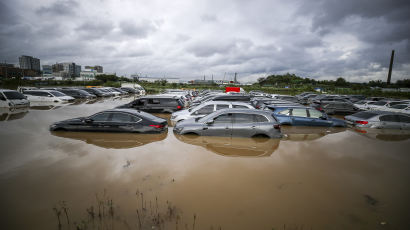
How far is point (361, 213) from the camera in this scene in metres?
3.19

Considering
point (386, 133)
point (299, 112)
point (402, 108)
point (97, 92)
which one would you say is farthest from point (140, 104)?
point (402, 108)

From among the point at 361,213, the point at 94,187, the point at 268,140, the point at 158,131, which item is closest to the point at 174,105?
the point at 158,131

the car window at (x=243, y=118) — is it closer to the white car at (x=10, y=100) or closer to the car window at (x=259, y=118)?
the car window at (x=259, y=118)

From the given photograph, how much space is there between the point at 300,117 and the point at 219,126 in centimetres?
524

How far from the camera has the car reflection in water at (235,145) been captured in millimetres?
5895

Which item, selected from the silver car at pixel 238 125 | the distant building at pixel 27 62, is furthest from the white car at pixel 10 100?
the distant building at pixel 27 62

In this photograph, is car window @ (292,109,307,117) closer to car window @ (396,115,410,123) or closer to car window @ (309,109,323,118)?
car window @ (309,109,323,118)

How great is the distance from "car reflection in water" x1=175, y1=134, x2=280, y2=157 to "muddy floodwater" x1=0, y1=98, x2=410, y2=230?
4cm

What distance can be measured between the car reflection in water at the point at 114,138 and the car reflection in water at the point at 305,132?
19.3 feet

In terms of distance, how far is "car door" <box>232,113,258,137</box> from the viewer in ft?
22.1

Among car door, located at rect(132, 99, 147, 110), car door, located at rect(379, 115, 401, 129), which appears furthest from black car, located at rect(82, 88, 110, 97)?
car door, located at rect(379, 115, 401, 129)

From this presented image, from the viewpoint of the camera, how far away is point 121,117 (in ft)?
24.1

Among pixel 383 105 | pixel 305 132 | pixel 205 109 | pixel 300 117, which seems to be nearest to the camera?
pixel 305 132

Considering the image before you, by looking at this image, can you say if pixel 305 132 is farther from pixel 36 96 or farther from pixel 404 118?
pixel 36 96
